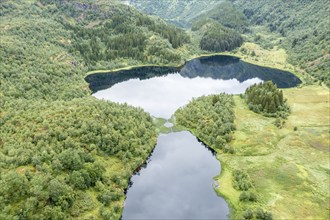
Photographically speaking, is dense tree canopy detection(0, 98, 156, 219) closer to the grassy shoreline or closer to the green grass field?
the grassy shoreline

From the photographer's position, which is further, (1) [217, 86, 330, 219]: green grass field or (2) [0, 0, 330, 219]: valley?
(1) [217, 86, 330, 219]: green grass field

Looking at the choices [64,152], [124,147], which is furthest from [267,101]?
[64,152]

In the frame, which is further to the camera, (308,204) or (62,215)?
(308,204)

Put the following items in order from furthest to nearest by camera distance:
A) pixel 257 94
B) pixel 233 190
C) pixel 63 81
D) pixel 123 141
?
pixel 63 81 → pixel 257 94 → pixel 123 141 → pixel 233 190

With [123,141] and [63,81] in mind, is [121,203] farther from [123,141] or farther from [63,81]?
[63,81]

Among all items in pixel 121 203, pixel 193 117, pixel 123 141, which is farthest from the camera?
pixel 193 117

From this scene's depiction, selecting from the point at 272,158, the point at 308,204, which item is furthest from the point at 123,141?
the point at 308,204

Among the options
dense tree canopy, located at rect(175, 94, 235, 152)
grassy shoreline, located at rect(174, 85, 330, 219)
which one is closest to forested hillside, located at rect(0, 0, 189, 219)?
dense tree canopy, located at rect(175, 94, 235, 152)

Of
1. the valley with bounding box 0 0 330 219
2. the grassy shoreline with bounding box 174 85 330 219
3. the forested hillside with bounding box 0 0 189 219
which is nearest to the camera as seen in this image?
the forested hillside with bounding box 0 0 189 219

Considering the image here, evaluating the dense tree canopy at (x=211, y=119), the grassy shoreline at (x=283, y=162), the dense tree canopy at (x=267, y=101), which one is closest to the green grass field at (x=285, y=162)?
the grassy shoreline at (x=283, y=162)
